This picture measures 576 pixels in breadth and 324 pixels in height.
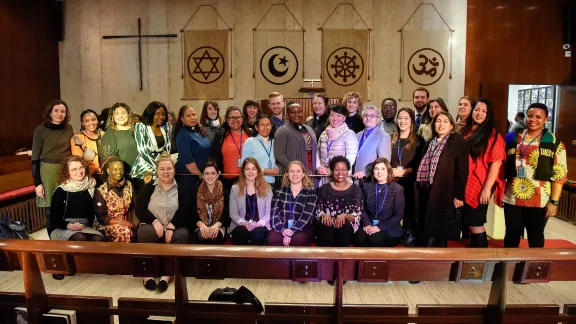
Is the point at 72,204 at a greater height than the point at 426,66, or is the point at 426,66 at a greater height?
the point at 426,66

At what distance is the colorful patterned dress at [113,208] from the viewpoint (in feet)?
11.4

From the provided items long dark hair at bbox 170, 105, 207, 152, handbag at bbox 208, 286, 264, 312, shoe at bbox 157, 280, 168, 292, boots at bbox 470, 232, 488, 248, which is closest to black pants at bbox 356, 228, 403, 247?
boots at bbox 470, 232, 488, 248

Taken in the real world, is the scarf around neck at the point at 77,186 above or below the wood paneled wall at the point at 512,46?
below

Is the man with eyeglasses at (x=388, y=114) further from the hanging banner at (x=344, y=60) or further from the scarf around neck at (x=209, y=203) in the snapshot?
the hanging banner at (x=344, y=60)

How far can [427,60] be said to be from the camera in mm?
8391

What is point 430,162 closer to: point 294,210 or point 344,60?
point 294,210

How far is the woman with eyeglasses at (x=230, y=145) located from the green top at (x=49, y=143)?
4.98 feet

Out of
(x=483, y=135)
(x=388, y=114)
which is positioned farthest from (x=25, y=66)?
(x=483, y=135)

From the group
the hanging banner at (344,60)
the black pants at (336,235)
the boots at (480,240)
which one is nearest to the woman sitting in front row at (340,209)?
the black pants at (336,235)

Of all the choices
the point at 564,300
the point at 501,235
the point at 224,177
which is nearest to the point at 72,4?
the point at 224,177

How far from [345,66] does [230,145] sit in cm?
499

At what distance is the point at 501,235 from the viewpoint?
177 inches

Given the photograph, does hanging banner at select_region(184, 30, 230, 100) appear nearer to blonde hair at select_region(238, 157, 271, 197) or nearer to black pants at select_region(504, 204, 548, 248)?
blonde hair at select_region(238, 157, 271, 197)

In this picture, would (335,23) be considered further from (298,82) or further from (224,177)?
(224,177)
